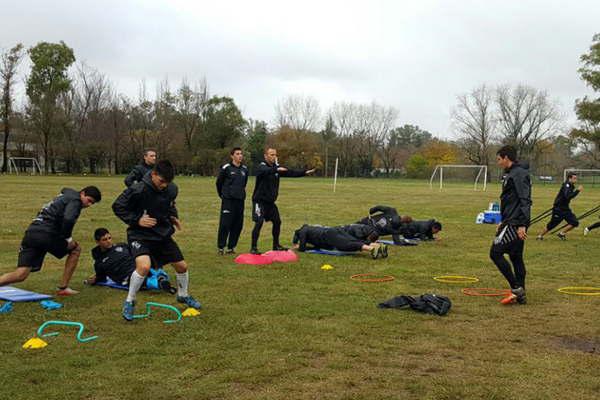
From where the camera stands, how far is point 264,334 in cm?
635

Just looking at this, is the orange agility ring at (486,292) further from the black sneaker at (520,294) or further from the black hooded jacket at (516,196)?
the black hooded jacket at (516,196)

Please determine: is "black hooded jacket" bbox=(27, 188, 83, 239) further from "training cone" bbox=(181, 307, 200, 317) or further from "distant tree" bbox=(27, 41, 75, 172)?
"distant tree" bbox=(27, 41, 75, 172)

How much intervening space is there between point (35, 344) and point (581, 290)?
774 centimetres

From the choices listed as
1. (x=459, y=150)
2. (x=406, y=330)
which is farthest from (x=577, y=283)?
(x=459, y=150)

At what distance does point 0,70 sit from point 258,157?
3754 centimetres

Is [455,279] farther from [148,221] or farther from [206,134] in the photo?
[206,134]

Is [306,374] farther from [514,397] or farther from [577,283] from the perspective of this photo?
[577,283]

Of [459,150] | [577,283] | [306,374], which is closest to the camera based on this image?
[306,374]

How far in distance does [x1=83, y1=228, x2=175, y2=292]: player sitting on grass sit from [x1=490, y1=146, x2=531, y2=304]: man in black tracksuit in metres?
4.93

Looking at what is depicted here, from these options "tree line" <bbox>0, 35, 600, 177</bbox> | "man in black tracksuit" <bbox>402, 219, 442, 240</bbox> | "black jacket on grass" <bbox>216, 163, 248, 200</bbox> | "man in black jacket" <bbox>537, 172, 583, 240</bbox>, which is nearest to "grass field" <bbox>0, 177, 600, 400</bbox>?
"black jacket on grass" <bbox>216, 163, 248, 200</bbox>

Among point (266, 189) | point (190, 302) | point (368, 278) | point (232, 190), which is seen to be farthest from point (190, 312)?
point (266, 189)

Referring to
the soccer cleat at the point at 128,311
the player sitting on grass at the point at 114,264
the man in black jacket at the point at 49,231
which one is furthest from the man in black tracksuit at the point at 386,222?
the soccer cleat at the point at 128,311

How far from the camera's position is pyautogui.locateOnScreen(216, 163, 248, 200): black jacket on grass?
39.2ft

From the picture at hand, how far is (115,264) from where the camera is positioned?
8.74m
